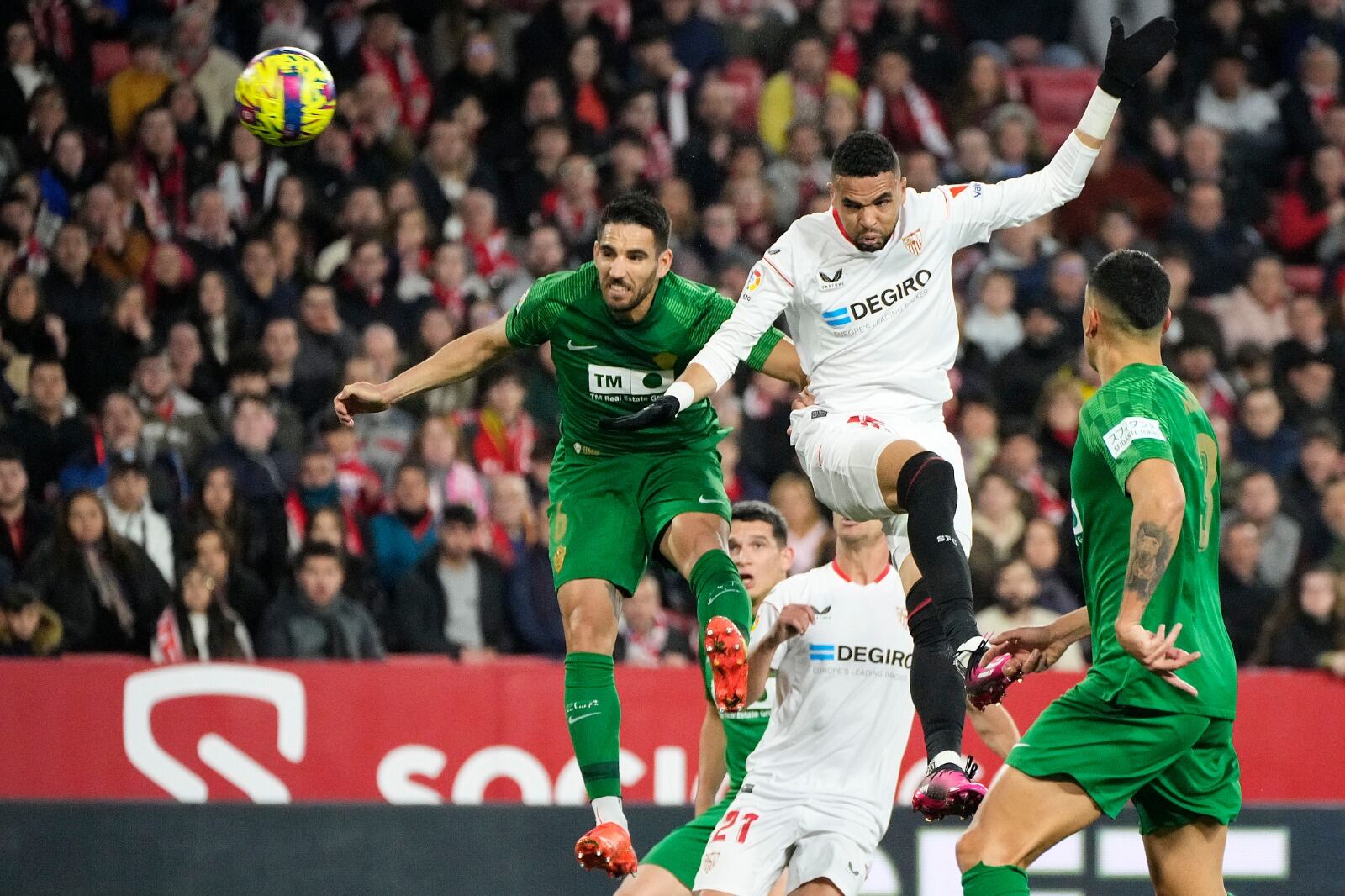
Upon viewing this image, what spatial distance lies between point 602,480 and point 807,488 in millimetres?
3444

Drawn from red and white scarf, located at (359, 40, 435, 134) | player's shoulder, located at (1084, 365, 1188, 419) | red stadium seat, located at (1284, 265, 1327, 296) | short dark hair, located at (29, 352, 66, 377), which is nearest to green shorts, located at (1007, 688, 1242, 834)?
player's shoulder, located at (1084, 365, 1188, 419)

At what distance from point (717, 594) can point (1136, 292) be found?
1904mm

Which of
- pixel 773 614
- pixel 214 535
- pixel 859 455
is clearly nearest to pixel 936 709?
pixel 859 455

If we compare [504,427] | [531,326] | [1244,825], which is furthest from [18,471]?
[1244,825]

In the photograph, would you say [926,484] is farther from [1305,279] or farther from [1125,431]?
[1305,279]

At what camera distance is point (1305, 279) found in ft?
44.4

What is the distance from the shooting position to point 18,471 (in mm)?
10508

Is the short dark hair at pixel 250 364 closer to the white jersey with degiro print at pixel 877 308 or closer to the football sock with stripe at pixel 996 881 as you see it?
the white jersey with degiro print at pixel 877 308

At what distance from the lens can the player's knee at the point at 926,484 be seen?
6383 millimetres

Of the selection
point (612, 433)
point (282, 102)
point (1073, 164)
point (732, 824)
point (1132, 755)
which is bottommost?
point (732, 824)

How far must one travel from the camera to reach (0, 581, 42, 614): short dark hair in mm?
9891

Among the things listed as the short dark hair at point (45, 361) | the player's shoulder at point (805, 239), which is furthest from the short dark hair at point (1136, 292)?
the short dark hair at point (45, 361)

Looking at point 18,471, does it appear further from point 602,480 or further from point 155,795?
point 602,480

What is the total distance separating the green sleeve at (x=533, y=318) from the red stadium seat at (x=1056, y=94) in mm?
8246
